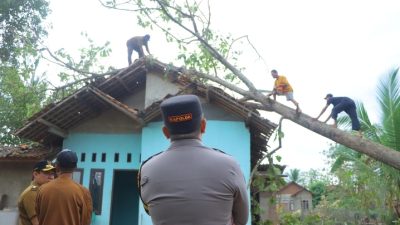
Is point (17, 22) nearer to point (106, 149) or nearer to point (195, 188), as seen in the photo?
point (106, 149)

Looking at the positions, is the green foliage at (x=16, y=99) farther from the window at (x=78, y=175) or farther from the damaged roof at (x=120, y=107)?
the window at (x=78, y=175)

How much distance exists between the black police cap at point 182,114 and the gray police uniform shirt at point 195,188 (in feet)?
0.24

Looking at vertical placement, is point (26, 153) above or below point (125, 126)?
below

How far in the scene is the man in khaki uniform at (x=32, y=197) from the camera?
3742 millimetres

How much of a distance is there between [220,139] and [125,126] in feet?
8.72

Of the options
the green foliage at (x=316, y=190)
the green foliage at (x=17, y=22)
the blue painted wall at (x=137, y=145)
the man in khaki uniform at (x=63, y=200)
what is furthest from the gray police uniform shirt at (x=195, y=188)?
the green foliage at (x=316, y=190)

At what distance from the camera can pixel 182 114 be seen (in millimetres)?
1838

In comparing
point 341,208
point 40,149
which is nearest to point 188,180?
point 40,149

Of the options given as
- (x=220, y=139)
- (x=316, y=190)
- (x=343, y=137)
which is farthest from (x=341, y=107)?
(x=316, y=190)

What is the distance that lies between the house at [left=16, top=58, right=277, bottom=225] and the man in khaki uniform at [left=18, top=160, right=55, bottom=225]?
5.16m

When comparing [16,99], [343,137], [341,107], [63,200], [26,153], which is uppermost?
[16,99]

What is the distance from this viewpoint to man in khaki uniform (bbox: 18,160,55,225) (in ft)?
12.3

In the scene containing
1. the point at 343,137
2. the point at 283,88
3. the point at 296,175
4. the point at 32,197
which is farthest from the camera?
the point at 296,175

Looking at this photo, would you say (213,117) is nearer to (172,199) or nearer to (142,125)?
(142,125)
